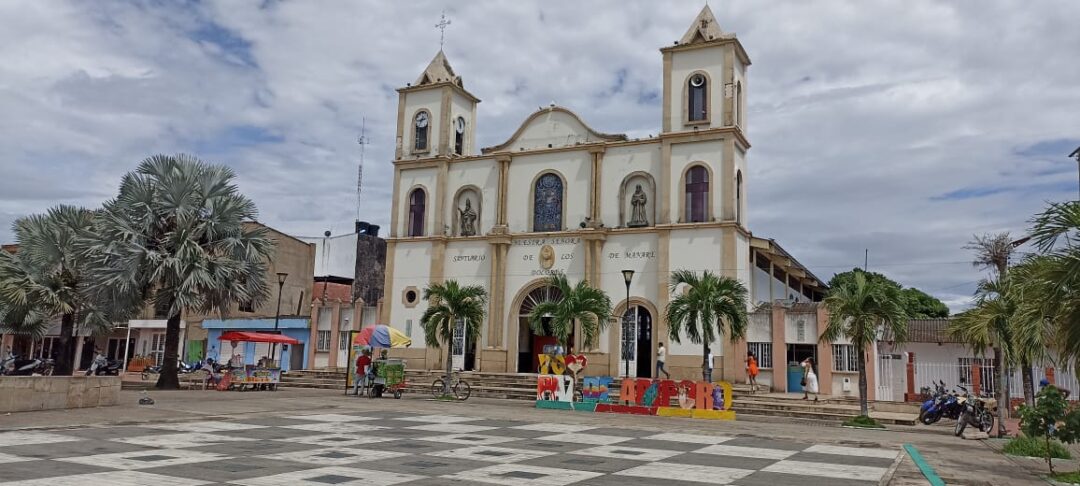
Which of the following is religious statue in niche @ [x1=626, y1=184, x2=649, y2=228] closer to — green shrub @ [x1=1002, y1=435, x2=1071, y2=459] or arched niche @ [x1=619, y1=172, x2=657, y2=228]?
arched niche @ [x1=619, y1=172, x2=657, y2=228]

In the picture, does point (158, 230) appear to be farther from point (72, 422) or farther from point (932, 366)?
point (932, 366)

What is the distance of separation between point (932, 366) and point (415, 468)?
76.0 feet

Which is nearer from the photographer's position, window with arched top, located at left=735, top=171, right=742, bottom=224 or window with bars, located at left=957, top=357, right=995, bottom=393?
window with bars, located at left=957, top=357, right=995, bottom=393

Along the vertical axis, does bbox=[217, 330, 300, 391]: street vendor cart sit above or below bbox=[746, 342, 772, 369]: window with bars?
below

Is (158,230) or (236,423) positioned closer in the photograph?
(236,423)

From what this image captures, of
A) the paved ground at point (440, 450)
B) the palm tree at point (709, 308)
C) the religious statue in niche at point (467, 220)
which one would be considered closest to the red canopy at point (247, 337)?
the religious statue in niche at point (467, 220)

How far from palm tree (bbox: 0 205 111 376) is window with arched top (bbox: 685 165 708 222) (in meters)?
20.5

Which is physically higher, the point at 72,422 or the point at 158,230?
the point at 158,230

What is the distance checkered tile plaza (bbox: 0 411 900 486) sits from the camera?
8.67m

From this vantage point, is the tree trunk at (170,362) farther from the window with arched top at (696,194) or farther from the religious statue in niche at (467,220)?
the window with arched top at (696,194)

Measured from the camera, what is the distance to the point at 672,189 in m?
29.6

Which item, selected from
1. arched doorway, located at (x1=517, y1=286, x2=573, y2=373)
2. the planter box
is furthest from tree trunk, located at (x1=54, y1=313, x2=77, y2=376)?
arched doorway, located at (x1=517, y1=286, x2=573, y2=373)

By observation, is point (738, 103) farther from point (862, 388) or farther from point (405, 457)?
point (405, 457)

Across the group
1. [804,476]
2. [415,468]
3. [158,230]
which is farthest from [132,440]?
[158,230]
